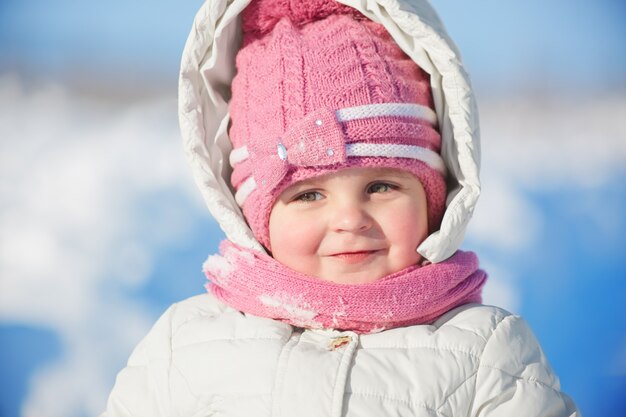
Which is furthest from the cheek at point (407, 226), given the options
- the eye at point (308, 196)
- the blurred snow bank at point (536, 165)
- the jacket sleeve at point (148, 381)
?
the blurred snow bank at point (536, 165)

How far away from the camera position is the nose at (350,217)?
4.34 ft

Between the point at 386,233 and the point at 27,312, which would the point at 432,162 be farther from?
the point at 27,312

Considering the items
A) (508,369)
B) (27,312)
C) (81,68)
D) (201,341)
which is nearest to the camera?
(508,369)

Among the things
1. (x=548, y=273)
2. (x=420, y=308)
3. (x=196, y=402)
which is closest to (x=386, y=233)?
(x=420, y=308)

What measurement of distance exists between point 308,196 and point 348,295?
0.65 ft

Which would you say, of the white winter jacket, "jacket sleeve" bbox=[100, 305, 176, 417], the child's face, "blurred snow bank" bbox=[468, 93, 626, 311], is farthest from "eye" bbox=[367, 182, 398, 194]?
"blurred snow bank" bbox=[468, 93, 626, 311]

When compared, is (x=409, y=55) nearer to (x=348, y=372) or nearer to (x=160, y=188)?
(x=348, y=372)

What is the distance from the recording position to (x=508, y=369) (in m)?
1.27

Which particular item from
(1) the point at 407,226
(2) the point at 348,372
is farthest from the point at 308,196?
(2) the point at 348,372

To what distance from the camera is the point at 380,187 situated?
1405 millimetres

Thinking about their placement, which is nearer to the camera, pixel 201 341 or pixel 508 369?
pixel 508 369

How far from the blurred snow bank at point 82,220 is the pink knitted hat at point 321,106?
1.18 metres

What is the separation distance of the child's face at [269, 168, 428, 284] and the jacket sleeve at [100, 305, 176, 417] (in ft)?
0.89

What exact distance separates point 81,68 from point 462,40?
57.3 inches
